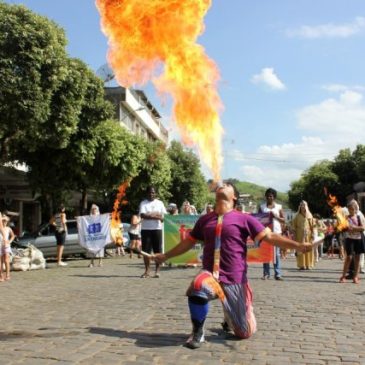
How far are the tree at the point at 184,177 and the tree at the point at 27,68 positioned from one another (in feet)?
111

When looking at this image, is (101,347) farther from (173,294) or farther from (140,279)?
(140,279)

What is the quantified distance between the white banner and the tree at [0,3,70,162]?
11.0 ft

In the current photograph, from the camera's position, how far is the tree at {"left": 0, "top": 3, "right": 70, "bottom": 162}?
1496cm

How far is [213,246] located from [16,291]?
19.8ft

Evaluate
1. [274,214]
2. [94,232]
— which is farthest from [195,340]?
[94,232]

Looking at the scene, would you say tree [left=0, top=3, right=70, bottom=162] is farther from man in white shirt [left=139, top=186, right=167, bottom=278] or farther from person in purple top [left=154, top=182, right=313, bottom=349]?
person in purple top [left=154, top=182, right=313, bottom=349]

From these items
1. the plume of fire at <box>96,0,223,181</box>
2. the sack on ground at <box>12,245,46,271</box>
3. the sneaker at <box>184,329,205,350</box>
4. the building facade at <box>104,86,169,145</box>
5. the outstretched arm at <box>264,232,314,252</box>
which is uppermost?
the building facade at <box>104,86,169,145</box>

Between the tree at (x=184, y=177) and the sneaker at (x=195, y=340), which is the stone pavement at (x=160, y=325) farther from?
the tree at (x=184, y=177)

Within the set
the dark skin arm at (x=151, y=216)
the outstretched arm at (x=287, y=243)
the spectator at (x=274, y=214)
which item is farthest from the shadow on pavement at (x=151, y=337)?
the spectator at (x=274, y=214)

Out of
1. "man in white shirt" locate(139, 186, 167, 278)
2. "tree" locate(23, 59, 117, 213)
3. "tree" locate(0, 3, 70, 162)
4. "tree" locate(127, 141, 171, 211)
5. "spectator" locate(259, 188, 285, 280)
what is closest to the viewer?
"spectator" locate(259, 188, 285, 280)

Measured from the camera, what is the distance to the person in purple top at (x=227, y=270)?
5828mm

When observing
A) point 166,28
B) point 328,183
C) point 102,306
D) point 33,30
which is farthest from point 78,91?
point 328,183

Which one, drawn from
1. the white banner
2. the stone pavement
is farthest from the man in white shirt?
the white banner

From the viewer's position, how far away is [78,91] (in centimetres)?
1777
